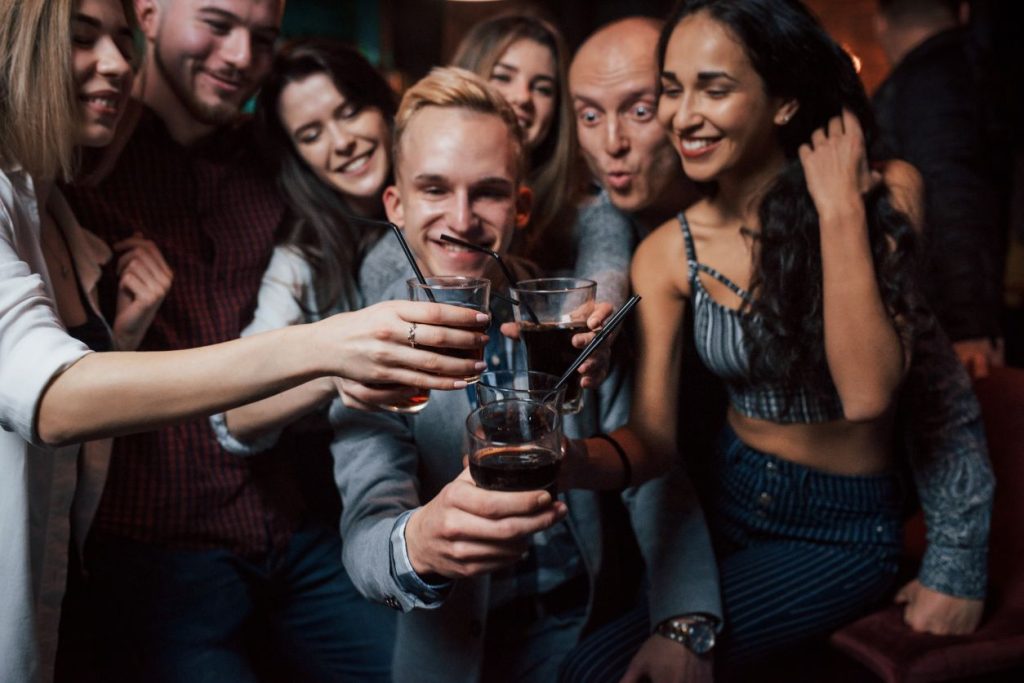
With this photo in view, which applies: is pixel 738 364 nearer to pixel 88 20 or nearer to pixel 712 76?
pixel 712 76

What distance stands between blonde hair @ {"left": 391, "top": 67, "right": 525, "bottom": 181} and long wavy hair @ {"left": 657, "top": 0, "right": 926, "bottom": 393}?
495mm

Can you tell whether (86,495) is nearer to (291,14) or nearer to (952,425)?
(952,425)

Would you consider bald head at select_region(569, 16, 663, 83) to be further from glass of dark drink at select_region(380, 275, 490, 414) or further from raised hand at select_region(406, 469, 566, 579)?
raised hand at select_region(406, 469, 566, 579)

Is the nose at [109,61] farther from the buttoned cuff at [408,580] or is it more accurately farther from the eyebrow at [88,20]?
the buttoned cuff at [408,580]

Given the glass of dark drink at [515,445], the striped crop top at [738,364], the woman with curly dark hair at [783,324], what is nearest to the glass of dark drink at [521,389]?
the glass of dark drink at [515,445]

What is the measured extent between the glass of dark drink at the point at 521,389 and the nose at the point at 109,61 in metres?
1.02

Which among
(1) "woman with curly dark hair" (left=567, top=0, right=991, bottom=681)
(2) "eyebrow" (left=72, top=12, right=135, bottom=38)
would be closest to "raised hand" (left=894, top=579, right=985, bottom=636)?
(1) "woman with curly dark hair" (left=567, top=0, right=991, bottom=681)

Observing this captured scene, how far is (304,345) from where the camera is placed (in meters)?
1.35

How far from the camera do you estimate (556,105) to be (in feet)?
9.11

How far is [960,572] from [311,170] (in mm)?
1963

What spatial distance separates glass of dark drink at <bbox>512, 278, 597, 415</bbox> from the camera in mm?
1603

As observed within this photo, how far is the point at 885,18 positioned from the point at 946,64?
44 centimetres

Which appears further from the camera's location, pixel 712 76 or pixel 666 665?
pixel 712 76

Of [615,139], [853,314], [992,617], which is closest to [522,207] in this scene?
[615,139]
